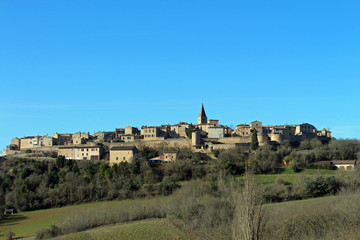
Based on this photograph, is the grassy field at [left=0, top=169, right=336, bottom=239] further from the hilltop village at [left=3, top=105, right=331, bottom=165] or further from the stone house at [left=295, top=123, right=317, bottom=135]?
the stone house at [left=295, top=123, right=317, bottom=135]

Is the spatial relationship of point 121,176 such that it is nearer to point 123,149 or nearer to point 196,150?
point 123,149

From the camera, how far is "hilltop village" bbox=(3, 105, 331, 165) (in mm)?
57969

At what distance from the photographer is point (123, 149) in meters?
54.8

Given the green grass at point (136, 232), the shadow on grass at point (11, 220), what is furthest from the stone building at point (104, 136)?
the green grass at point (136, 232)

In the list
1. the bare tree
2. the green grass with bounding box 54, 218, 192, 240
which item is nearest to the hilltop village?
the green grass with bounding box 54, 218, 192, 240

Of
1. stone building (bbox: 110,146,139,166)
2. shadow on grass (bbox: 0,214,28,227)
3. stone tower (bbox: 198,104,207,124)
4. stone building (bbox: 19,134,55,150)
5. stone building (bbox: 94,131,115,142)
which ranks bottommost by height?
shadow on grass (bbox: 0,214,28,227)

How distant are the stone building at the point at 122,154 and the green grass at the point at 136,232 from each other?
870 inches

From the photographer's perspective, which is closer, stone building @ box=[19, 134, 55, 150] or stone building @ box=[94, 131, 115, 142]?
stone building @ box=[19, 134, 55, 150]

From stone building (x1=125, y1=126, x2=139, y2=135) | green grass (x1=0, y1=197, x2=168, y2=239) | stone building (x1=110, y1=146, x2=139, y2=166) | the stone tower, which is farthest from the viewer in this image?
the stone tower

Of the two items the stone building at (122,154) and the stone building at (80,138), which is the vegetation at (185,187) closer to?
the stone building at (122,154)

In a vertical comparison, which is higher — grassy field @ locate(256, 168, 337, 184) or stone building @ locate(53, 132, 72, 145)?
stone building @ locate(53, 132, 72, 145)

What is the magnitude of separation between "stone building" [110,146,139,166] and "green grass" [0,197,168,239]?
1260cm

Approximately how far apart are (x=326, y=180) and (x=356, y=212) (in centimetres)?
1368

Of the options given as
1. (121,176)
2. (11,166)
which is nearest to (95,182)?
(121,176)
